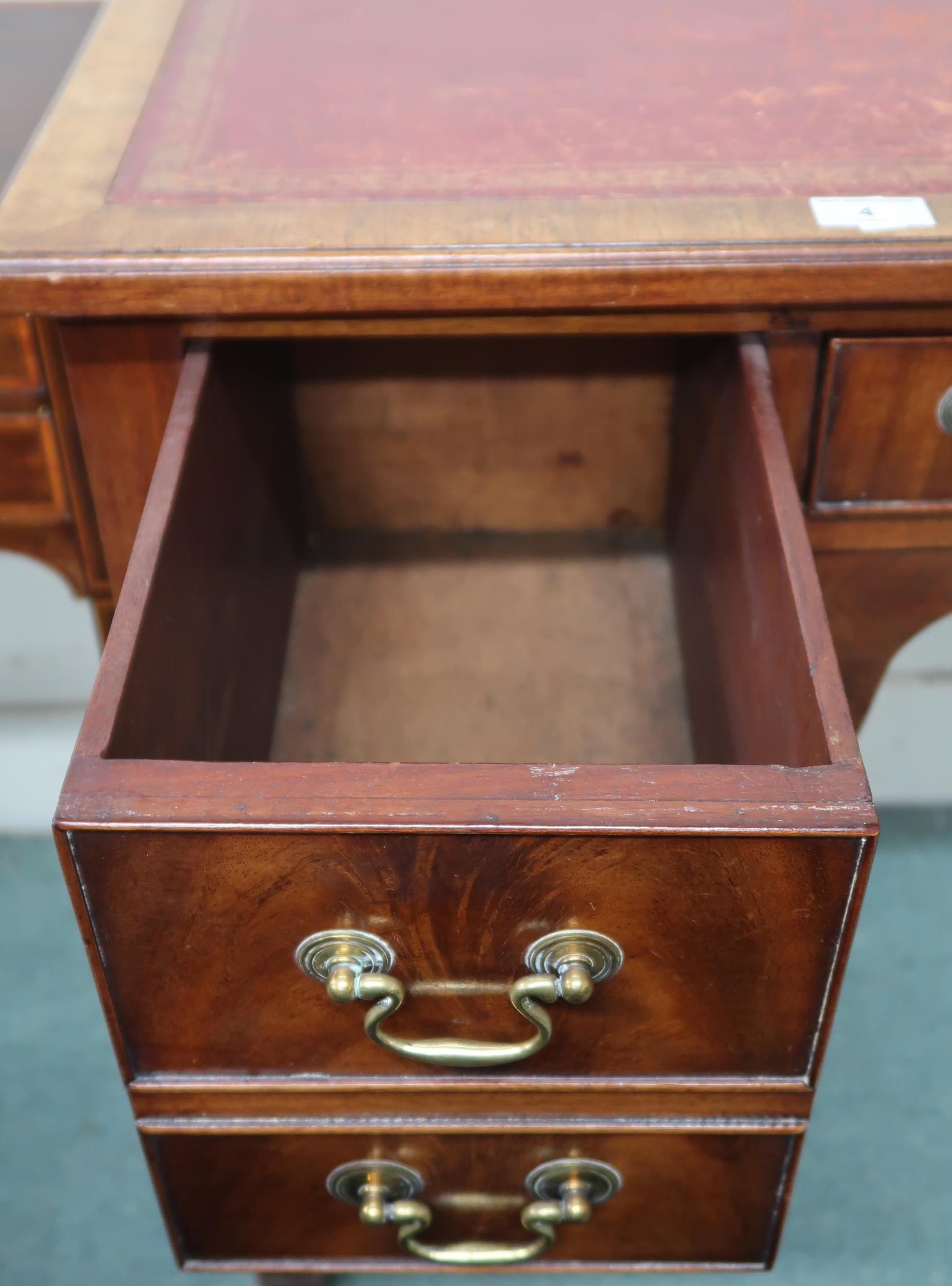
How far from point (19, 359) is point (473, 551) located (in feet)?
1.14

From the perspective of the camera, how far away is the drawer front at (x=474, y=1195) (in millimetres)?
555

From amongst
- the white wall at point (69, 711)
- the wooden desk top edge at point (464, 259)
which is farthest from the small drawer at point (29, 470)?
the white wall at point (69, 711)

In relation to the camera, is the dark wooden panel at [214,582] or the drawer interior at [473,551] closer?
the dark wooden panel at [214,582]

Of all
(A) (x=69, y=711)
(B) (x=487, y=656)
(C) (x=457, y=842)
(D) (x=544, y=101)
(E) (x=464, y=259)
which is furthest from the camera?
(A) (x=69, y=711)

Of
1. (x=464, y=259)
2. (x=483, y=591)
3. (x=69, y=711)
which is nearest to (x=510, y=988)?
(x=464, y=259)

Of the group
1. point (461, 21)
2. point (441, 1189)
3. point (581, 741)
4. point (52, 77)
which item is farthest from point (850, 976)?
point (52, 77)

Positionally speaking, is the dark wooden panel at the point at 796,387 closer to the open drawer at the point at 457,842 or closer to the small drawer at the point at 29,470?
the open drawer at the point at 457,842

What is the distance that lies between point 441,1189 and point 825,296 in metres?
0.44

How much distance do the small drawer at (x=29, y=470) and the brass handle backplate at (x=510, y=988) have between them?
1.08 feet

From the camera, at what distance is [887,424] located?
2.07 ft

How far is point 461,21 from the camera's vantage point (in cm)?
75

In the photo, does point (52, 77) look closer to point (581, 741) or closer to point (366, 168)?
point (366, 168)

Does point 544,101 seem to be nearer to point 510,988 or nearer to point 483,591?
point 483,591

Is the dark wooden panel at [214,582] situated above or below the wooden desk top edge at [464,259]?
below
